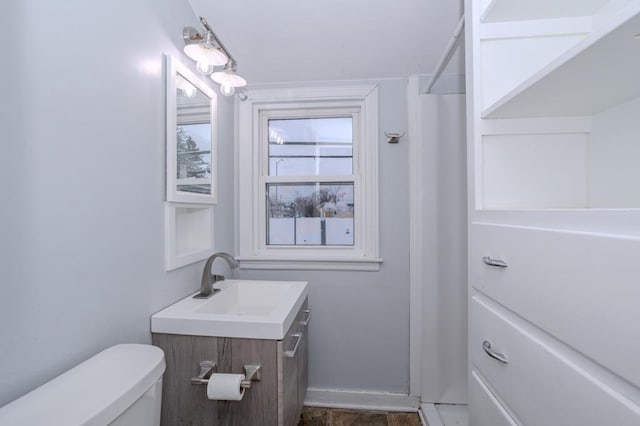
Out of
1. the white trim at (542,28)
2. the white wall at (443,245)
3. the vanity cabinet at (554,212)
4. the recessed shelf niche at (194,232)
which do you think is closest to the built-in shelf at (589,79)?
the vanity cabinet at (554,212)

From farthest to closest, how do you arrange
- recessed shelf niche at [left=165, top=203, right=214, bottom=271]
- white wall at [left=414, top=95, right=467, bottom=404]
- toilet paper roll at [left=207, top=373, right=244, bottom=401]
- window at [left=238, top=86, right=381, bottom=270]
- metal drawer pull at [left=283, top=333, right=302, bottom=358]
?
window at [left=238, top=86, right=381, bottom=270] < white wall at [left=414, top=95, right=467, bottom=404] < recessed shelf niche at [left=165, top=203, right=214, bottom=271] < metal drawer pull at [left=283, top=333, right=302, bottom=358] < toilet paper roll at [left=207, top=373, right=244, bottom=401]

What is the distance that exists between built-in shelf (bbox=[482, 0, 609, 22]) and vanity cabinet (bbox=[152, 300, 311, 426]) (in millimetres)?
1272

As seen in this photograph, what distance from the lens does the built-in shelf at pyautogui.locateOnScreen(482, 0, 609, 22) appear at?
79 centimetres

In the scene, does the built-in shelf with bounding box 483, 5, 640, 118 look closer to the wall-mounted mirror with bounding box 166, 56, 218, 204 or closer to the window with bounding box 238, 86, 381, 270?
the window with bounding box 238, 86, 381, 270

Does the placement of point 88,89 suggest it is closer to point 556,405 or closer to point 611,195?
point 556,405

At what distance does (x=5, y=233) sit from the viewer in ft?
1.98

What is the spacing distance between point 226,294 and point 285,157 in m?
0.97

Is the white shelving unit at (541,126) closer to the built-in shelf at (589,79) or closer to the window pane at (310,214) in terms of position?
the built-in shelf at (589,79)

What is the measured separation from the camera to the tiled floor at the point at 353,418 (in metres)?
1.54

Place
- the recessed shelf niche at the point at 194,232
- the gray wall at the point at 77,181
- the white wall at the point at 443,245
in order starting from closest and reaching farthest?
the gray wall at the point at 77,181 → the recessed shelf niche at the point at 194,232 → the white wall at the point at 443,245

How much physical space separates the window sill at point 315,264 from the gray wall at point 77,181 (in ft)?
2.29

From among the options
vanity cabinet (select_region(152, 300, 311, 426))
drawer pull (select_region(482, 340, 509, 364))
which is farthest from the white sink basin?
drawer pull (select_region(482, 340, 509, 364))

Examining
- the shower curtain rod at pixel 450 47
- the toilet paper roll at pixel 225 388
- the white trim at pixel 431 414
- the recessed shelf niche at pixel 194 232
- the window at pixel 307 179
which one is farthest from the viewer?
the window at pixel 307 179

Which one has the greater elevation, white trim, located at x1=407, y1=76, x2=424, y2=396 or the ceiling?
the ceiling
